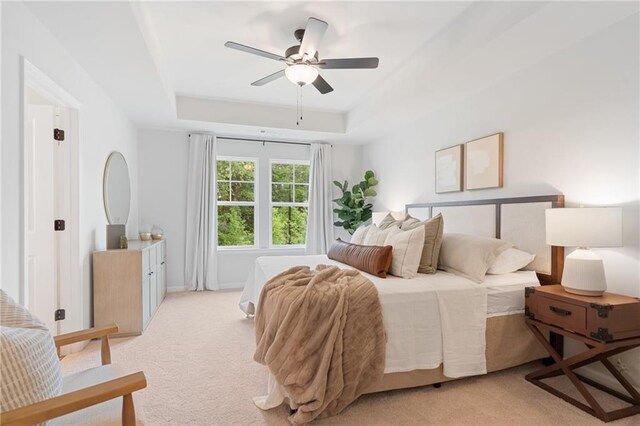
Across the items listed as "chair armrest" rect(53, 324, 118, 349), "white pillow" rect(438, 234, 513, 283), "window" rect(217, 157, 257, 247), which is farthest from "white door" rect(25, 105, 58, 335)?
"white pillow" rect(438, 234, 513, 283)

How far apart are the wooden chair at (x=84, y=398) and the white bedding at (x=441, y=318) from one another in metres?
1.42

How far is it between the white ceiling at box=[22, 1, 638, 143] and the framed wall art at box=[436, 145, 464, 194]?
1.88ft

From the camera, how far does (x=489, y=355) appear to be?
2367 millimetres

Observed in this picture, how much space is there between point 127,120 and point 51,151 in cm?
177

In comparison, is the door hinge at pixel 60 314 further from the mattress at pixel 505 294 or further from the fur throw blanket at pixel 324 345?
the mattress at pixel 505 294

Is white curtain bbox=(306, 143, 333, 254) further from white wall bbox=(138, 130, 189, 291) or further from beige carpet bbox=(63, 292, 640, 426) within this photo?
beige carpet bbox=(63, 292, 640, 426)

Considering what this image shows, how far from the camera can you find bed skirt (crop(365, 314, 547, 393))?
2250 mm

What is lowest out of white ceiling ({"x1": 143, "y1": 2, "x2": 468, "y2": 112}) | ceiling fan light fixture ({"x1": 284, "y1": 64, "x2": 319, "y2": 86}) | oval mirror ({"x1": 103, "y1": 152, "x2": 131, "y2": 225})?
oval mirror ({"x1": 103, "y1": 152, "x2": 131, "y2": 225})

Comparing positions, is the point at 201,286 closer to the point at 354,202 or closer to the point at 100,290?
the point at 100,290

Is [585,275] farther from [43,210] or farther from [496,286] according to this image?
[43,210]

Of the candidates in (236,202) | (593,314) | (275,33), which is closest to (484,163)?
(593,314)

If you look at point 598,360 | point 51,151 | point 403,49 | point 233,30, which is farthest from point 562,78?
point 51,151

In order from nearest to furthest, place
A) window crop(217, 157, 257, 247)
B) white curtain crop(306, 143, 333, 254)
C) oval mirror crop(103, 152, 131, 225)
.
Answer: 1. oval mirror crop(103, 152, 131, 225)
2. window crop(217, 157, 257, 247)
3. white curtain crop(306, 143, 333, 254)

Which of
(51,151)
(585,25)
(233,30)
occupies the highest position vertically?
(233,30)
